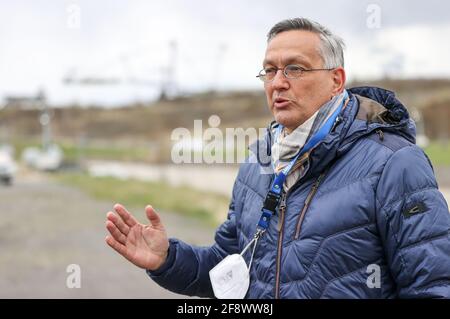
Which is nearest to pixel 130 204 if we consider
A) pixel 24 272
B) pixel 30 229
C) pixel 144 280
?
pixel 30 229

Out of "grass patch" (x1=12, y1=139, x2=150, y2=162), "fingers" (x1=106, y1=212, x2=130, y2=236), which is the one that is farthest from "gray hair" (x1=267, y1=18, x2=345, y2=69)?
"grass patch" (x1=12, y1=139, x2=150, y2=162)

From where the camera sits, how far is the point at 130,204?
20.5m

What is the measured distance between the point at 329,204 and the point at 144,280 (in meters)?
7.02

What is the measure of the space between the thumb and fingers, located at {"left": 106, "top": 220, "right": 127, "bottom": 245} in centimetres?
12

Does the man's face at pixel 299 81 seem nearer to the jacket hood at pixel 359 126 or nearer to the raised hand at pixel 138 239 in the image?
the jacket hood at pixel 359 126

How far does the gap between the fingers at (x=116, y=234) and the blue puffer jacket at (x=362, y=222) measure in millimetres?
523

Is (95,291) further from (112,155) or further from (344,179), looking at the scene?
(112,155)

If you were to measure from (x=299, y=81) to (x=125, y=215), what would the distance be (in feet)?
2.66

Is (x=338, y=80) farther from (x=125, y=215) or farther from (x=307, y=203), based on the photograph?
(x=125, y=215)

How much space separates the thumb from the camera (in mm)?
2346

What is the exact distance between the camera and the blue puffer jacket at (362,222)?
190 cm

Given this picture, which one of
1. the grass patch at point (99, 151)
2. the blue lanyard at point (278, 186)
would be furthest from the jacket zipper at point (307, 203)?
the grass patch at point (99, 151)

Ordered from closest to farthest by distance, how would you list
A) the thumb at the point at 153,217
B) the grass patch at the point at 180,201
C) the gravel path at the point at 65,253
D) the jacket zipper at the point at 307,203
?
the jacket zipper at the point at 307,203 < the thumb at the point at 153,217 < the gravel path at the point at 65,253 < the grass patch at the point at 180,201
